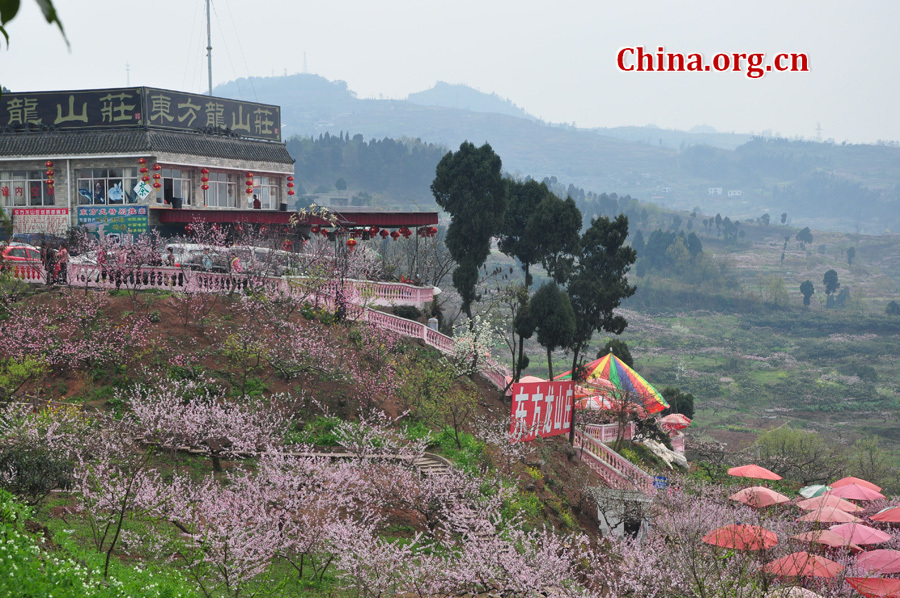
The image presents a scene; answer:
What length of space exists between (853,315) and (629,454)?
117845 mm

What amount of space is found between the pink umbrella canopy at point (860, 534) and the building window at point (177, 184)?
2980cm

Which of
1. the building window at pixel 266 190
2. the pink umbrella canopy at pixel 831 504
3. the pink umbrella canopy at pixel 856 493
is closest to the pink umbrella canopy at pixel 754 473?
the pink umbrella canopy at pixel 856 493

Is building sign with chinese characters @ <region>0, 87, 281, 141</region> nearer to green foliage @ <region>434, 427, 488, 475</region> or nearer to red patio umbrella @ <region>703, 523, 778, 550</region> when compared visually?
green foliage @ <region>434, 427, 488, 475</region>

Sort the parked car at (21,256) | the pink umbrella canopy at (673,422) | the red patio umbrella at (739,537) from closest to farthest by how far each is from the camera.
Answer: the red patio umbrella at (739,537)
the parked car at (21,256)
the pink umbrella canopy at (673,422)

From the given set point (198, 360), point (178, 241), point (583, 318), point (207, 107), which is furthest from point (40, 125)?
point (583, 318)

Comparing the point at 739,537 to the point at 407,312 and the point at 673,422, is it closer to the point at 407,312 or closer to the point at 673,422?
the point at 407,312

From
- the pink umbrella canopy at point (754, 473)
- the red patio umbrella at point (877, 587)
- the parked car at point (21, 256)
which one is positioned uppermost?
the parked car at point (21, 256)

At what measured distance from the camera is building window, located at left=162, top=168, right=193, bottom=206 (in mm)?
39562

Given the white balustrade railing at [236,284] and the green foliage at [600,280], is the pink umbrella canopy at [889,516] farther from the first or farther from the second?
the white balustrade railing at [236,284]

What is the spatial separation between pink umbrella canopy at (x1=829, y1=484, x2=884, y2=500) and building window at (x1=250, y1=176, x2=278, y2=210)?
1138 inches

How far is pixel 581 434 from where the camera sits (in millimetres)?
31656

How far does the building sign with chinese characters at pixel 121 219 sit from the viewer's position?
3828 cm

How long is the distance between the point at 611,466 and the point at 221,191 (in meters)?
23.1

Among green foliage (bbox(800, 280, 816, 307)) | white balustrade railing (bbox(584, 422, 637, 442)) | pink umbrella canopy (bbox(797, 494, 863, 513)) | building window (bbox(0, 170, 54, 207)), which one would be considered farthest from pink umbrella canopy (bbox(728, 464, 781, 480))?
green foliage (bbox(800, 280, 816, 307))
